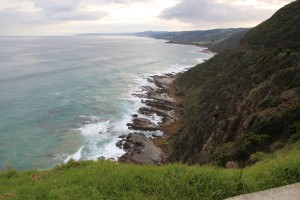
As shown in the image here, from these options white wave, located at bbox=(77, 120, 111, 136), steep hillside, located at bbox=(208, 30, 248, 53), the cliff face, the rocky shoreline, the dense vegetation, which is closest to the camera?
the dense vegetation

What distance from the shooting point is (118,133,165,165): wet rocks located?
33.4 metres

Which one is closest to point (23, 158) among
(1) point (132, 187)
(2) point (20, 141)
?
(2) point (20, 141)

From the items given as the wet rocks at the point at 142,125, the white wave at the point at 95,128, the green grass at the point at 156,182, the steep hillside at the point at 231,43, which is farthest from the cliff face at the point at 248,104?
the steep hillside at the point at 231,43

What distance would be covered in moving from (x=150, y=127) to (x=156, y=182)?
36.8m

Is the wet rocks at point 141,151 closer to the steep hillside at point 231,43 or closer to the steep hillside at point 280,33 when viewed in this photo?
the steep hillside at point 280,33

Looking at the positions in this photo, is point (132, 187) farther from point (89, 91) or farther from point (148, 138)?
point (89, 91)

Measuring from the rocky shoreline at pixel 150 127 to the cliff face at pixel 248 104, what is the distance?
7.37 feet

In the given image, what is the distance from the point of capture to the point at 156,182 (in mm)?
7082

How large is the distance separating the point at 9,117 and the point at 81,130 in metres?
12.6

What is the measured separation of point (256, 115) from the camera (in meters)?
21.5

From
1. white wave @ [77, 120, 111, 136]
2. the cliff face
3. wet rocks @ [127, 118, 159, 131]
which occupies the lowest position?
white wave @ [77, 120, 111, 136]

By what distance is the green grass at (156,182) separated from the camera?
21.3ft

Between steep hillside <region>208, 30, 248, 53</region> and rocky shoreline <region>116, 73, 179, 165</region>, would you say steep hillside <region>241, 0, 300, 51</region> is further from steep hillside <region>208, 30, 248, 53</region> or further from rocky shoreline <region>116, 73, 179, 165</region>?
steep hillside <region>208, 30, 248, 53</region>

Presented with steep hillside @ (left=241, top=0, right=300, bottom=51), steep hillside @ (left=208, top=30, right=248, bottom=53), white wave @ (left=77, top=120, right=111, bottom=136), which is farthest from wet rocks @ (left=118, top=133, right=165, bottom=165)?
steep hillside @ (left=208, top=30, right=248, bottom=53)
